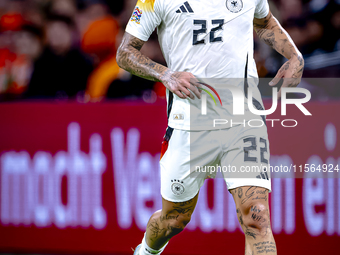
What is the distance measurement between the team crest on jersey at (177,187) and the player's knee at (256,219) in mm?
411

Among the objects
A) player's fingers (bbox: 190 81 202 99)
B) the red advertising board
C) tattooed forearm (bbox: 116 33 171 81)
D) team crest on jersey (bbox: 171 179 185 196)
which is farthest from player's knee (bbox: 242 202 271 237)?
the red advertising board

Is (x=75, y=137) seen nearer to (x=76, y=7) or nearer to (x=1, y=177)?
(x=1, y=177)

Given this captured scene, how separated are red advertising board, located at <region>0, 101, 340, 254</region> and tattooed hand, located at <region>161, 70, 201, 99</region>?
137cm

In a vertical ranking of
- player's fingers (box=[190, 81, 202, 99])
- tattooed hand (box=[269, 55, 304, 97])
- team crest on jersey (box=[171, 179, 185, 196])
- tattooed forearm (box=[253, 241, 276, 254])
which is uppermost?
tattooed hand (box=[269, 55, 304, 97])

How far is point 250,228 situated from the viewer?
6.30 ft

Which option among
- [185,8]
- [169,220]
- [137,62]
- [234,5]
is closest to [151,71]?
[137,62]

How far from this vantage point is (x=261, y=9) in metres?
2.33

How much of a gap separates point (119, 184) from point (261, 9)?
181 cm

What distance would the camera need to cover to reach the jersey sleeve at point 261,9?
228 cm

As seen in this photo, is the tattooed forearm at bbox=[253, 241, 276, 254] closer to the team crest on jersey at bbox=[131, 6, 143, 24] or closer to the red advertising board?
the team crest on jersey at bbox=[131, 6, 143, 24]

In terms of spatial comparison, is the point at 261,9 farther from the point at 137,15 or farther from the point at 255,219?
the point at 255,219

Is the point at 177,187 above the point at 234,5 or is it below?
below

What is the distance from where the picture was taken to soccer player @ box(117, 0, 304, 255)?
2010 mm

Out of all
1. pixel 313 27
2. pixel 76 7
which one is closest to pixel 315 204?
pixel 313 27
